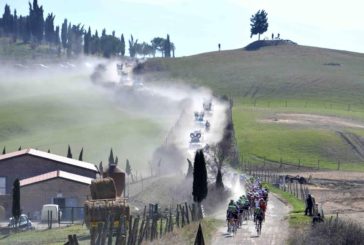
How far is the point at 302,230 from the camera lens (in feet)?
144

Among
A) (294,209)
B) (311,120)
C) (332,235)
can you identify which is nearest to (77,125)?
(311,120)

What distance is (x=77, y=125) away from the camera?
13662 centimetres

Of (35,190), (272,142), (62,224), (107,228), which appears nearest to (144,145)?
(272,142)

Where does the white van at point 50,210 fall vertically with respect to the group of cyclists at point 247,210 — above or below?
below

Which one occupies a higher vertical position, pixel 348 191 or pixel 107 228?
pixel 107 228

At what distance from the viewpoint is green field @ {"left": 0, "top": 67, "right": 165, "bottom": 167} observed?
364 ft

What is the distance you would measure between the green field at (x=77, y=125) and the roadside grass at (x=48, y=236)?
4422 centimetres

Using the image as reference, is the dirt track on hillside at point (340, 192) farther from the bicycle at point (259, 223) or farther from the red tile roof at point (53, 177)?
the red tile roof at point (53, 177)

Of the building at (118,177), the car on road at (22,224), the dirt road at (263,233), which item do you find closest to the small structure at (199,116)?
the building at (118,177)

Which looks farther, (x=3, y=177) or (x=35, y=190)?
(x=3, y=177)

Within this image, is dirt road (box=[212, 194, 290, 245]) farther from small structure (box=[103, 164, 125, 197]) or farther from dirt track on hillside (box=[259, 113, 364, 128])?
dirt track on hillside (box=[259, 113, 364, 128])

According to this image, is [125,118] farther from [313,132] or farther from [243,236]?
[243,236]

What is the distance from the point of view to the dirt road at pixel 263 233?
1631 inches

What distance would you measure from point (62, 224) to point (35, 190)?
8.18 meters
